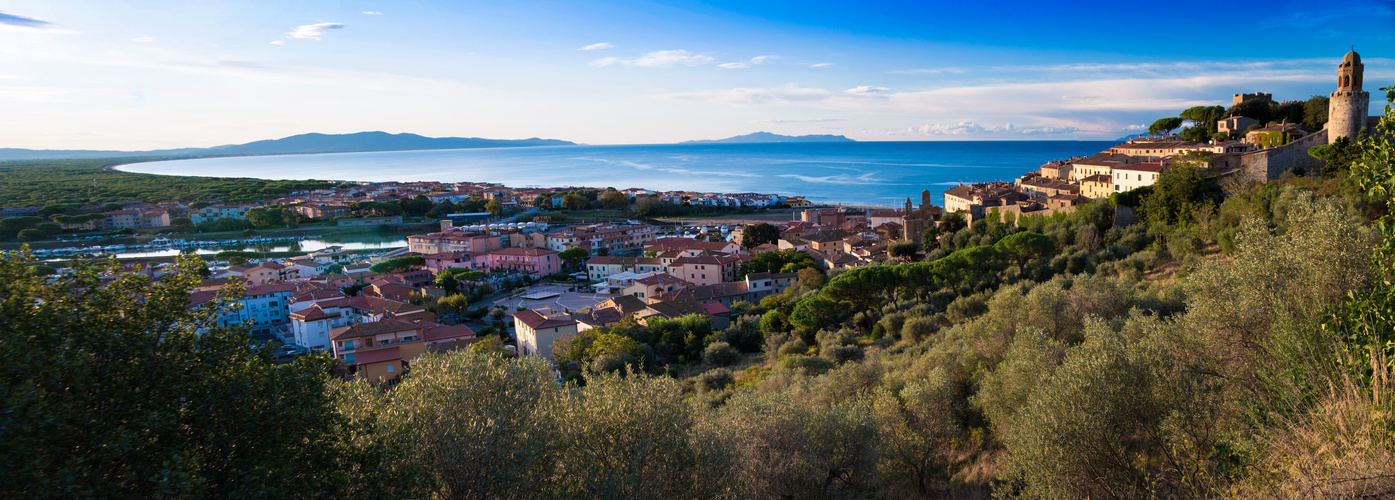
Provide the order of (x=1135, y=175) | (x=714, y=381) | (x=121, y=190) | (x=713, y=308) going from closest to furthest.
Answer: (x=714, y=381)
(x=1135, y=175)
(x=713, y=308)
(x=121, y=190)

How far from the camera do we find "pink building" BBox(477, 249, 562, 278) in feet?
141

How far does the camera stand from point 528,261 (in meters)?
43.1

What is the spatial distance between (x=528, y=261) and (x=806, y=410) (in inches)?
1407

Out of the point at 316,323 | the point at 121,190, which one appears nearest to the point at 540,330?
the point at 316,323

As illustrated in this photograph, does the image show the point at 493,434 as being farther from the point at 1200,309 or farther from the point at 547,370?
the point at 1200,309

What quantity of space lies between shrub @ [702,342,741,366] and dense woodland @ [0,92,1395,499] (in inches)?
303

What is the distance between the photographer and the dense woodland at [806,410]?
4.04 m

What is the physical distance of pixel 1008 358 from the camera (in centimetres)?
1080

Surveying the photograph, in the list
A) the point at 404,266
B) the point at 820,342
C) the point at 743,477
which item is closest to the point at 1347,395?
the point at 743,477

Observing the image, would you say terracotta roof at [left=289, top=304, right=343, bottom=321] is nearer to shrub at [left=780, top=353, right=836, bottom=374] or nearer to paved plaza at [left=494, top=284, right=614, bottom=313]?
paved plaza at [left=494, top=284, right=614, bottom=313]

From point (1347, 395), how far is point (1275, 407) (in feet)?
5.99

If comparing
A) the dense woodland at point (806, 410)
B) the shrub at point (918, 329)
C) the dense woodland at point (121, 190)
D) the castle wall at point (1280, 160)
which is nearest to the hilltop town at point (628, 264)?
the castle wall at point (1280, 160)

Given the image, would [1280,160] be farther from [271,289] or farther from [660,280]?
[271,289]

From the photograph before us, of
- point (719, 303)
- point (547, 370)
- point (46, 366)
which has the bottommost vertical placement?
point (719, 303)
